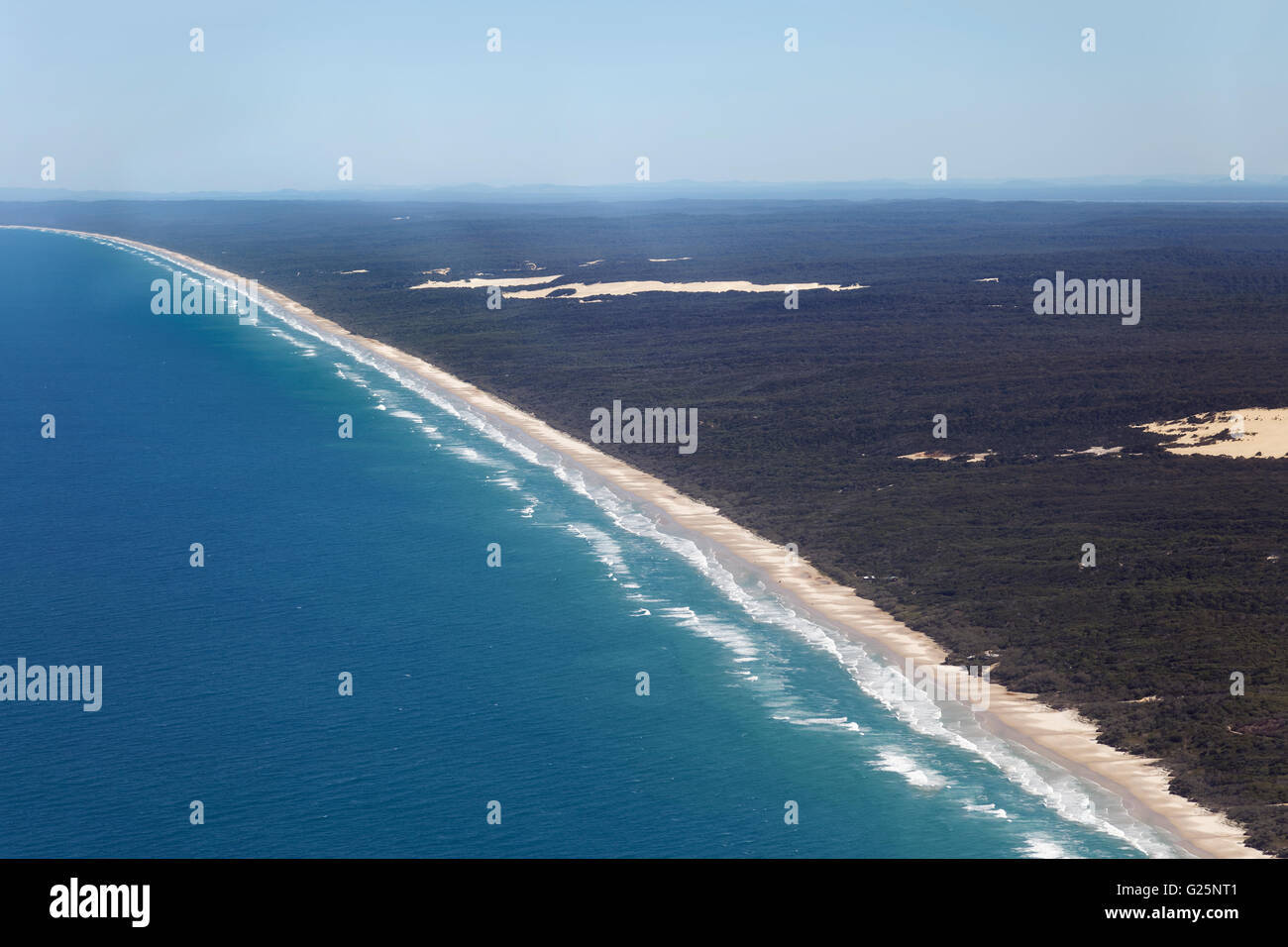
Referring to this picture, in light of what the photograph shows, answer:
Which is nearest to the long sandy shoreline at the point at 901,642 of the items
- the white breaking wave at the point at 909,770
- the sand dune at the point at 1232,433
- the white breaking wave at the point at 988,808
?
the white breaking wave at the point at 988,808

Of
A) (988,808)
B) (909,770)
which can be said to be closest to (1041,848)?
(988,808)

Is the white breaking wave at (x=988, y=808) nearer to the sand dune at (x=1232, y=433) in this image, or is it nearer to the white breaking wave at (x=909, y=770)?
the white breaking wave at (x=909, y=770)

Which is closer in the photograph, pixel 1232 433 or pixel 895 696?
pixel 895 696

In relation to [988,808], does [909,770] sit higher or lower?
higher

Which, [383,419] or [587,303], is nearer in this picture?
[383,419]

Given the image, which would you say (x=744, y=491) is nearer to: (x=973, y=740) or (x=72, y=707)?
(x=973, y=740)

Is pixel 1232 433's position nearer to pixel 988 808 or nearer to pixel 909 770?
pixel 909 770

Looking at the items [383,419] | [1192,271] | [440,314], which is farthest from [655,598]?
[1192,271]

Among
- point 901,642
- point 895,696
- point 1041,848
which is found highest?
point 901,642

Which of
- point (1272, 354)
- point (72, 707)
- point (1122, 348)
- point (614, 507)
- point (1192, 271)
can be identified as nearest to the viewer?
point (72, 707)
